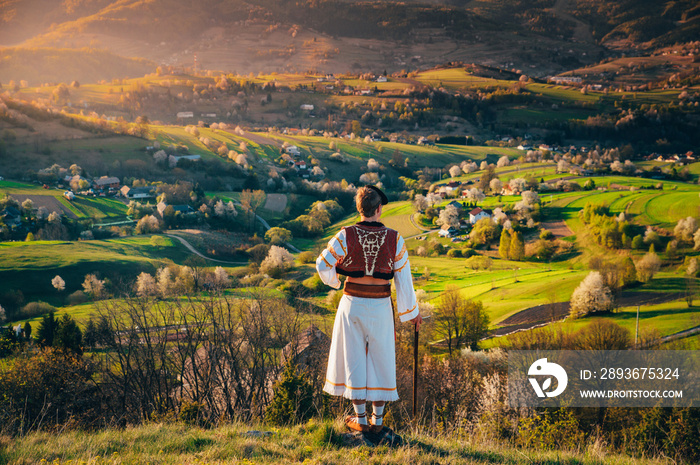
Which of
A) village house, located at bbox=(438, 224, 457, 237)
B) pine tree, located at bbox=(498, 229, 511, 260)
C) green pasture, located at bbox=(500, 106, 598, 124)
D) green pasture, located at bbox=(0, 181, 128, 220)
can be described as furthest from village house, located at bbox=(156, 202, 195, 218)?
green pasture, located at bbox=(500, 106, 598, 124)

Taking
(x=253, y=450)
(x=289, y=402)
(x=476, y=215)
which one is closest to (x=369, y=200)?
(x=253, y=450)

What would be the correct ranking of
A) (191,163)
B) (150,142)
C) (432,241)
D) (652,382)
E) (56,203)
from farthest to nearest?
1. (150,142)
2. (191,163)
3. (56,203)
4. (432,241)
5. (652,382)

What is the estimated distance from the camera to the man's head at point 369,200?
203 inches

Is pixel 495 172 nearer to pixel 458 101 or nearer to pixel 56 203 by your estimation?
pixel 458 101

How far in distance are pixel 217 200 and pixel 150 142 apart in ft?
124

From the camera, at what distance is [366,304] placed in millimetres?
5230

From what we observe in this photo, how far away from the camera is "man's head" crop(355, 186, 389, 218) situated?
5.15m

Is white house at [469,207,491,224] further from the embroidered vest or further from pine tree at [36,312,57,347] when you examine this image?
the embroidered vest

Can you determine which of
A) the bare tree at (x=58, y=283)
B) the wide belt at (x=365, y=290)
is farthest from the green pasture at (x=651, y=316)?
the bare tree at (x=58, y=283)

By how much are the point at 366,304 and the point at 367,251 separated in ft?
2.14

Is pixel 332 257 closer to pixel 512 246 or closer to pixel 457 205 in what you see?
pixel 512 246

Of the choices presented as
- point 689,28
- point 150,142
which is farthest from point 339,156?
point 689,28

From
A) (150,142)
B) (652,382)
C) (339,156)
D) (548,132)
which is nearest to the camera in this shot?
(652,382)

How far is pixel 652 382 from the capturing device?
20828 mm
